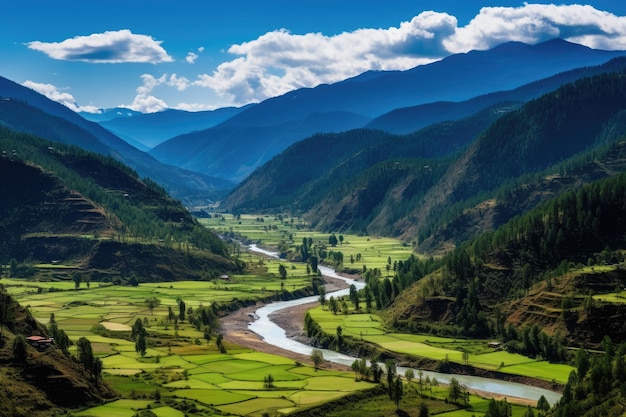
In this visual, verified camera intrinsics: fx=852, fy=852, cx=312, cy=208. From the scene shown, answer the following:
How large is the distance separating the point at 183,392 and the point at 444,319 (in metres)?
66.8

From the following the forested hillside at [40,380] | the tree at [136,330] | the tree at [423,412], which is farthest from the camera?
the tree at [136,330]

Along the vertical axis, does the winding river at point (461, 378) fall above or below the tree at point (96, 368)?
below

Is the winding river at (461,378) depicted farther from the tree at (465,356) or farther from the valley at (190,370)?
the valley at (190,370)

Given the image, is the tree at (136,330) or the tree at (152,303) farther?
the tree at (152,303)

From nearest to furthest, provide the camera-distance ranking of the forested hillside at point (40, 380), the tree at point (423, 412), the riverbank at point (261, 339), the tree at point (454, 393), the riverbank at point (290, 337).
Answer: the forested hillside at point (40, 380) < the tree at point (423, 412) < the tree at point (454, 393) < the riverbank at point (290, 337) < the riverbank at point (261, 339)

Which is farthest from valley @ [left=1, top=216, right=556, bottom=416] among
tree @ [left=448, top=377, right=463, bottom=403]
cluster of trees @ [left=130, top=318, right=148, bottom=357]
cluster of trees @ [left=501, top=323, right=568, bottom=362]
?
cluster of trees @ [left=501, top=323, right=568, bottom=362]

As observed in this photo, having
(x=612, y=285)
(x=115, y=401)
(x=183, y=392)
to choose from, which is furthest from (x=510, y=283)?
(x=115, y=401)

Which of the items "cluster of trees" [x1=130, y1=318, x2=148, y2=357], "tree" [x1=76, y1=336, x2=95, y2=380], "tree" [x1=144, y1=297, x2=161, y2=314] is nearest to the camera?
"tree" [x1=76, y1=336, x2=95, y2=380]

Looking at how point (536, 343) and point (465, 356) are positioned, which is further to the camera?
point (536, 343)

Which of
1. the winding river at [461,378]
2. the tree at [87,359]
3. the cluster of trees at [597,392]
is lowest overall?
the winding river at [461,378]

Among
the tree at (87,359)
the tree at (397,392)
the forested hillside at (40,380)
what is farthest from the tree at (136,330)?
the tree at (397,392)

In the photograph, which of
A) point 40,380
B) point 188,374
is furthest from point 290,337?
point 40,380

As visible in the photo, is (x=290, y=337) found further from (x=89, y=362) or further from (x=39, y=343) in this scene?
(x=39, y=343)

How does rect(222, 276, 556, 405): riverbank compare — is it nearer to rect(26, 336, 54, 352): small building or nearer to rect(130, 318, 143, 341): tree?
rect(130, 318, 143, 341): tree
